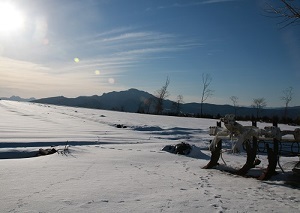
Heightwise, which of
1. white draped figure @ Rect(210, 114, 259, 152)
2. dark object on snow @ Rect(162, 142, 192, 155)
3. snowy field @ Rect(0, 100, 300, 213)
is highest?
white draped figure @ Rect(210, 114, 259, 152)

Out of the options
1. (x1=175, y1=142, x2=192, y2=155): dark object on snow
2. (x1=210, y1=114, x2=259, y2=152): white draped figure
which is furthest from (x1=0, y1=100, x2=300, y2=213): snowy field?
(x1=175, y1=142, x2=192, y2=155): dark object on snow

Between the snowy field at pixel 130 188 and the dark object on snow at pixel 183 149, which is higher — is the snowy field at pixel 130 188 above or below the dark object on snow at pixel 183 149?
below

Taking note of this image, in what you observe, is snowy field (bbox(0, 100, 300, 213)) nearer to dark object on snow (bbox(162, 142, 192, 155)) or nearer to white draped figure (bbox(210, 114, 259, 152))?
white draped figure (bbox(210, 114, 259, 152))

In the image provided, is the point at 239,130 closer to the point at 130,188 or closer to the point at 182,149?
the point at 130,188

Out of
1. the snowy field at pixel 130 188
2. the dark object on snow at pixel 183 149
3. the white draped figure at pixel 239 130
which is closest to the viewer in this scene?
the snowy field at pixel 130 188

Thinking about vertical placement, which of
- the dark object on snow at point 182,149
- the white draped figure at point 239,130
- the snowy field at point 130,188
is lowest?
the snowy field at point 130,188

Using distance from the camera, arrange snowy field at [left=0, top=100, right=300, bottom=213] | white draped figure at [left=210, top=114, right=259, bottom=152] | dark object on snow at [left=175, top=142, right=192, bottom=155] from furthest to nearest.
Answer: dark object on snow at [left=175, top=142, right=192, bottom=155] < white draped figure at [left=210, top=114, right=259, bottom=152] < snowy field at [left=0, top=100, right=300, bottom=213]

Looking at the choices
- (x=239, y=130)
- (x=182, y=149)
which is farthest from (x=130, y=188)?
(x=182, y=149)

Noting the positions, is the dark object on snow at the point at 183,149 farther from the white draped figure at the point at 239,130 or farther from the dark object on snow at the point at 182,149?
the white draped figure at the point at 239,130

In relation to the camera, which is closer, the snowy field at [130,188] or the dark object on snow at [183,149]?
the snowy field at [130,188]

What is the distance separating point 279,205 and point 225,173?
2293 mm

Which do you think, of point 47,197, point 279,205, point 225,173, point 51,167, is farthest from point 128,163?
point 279,205

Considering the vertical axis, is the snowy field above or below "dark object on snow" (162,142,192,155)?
below

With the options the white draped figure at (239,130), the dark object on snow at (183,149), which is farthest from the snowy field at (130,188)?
the dark object on snow at (183,149)
